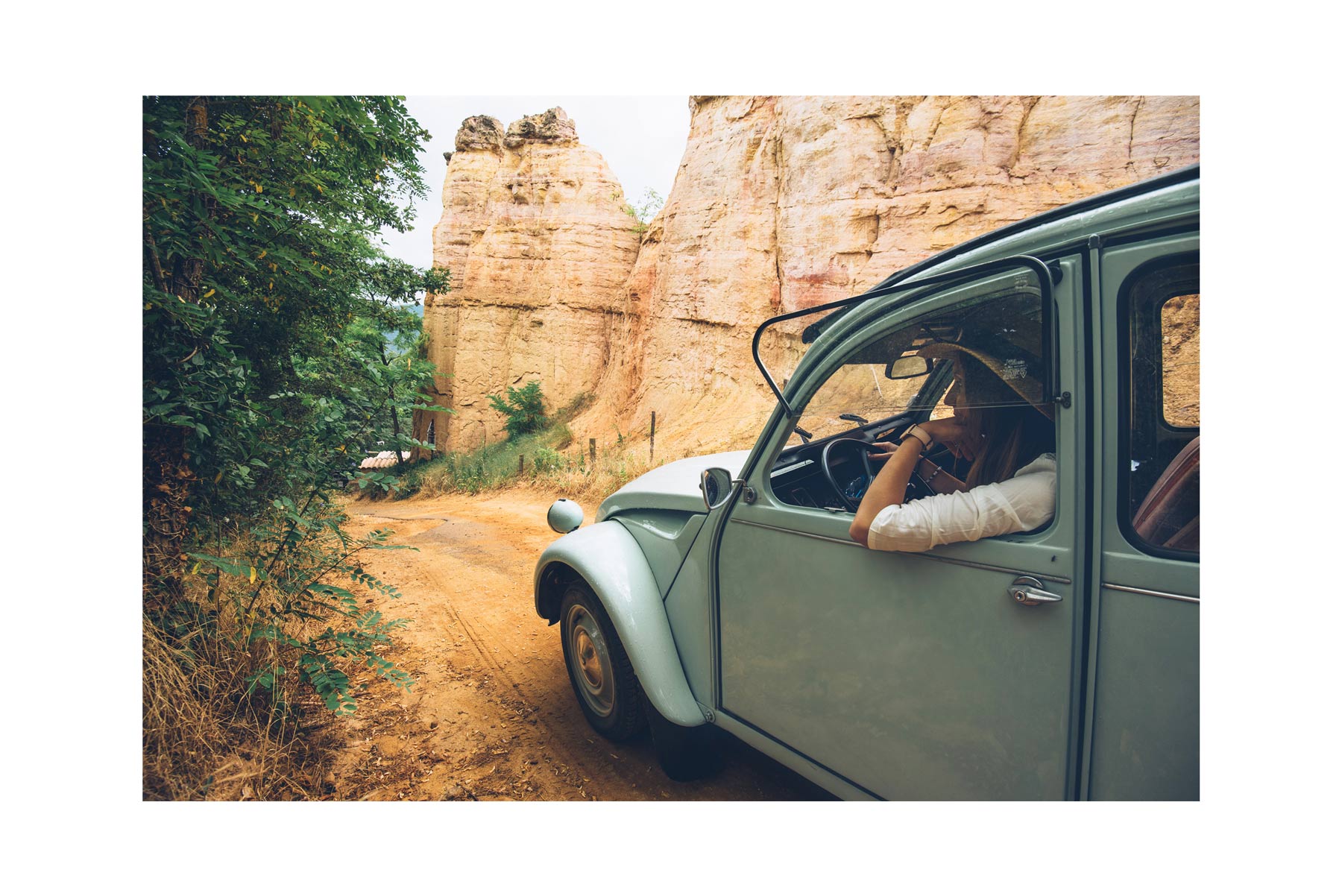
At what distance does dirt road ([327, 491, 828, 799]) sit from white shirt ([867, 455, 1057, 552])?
146 centimetres

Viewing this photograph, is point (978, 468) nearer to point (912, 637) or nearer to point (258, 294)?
point (912, 637)

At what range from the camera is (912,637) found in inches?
57.9

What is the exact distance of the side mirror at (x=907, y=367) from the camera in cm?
174

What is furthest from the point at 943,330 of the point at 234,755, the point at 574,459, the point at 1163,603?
the point at 574,459

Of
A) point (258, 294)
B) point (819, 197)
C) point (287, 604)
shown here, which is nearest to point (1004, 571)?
point (287, 604)

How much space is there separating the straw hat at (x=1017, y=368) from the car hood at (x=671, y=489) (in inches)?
40.5

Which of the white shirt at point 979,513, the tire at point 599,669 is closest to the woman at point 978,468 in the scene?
the white shirt at point 979,513

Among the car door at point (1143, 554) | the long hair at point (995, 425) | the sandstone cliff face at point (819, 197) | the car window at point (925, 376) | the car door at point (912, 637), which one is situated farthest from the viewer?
the sandstone cliff face at point (819, 197)

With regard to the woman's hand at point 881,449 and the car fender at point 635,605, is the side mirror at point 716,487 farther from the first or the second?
the woman's hand at point 881,449

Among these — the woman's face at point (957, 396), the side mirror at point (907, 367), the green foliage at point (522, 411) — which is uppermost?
the green foliage at point (522, 411)

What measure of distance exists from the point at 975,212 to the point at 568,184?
12658 mm

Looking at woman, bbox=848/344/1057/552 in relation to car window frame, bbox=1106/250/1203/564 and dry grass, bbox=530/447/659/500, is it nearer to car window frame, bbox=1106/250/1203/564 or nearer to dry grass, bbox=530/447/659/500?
car window frame, bbox=1106/250/1203/564

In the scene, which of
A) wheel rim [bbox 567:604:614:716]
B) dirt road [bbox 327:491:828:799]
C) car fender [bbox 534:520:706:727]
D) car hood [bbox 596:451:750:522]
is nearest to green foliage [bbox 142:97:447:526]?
car fender [bbox 534:520:706:727]

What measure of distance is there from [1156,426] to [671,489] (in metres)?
1.67
